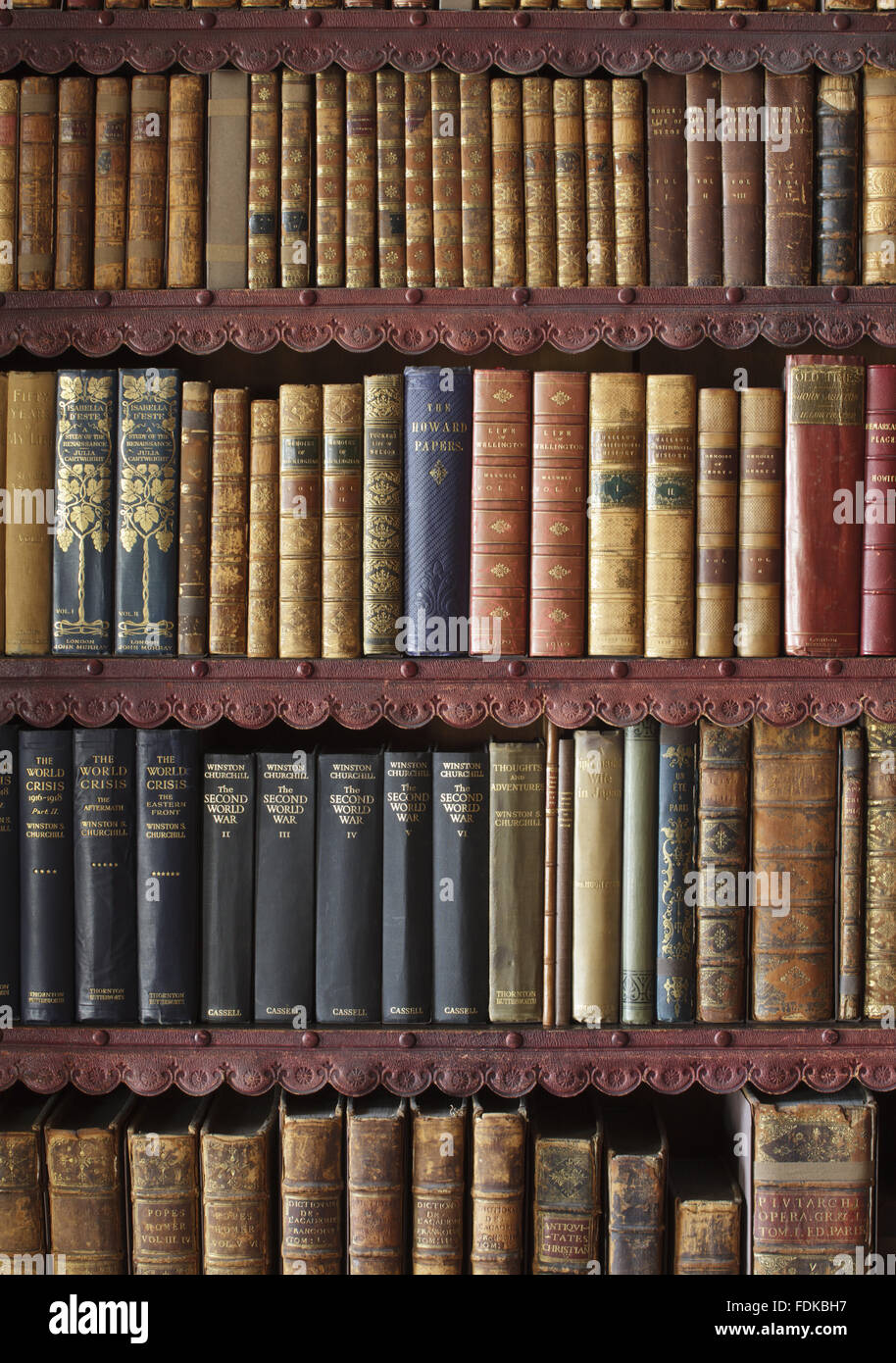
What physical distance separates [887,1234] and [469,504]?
1097mm

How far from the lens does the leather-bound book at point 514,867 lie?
130 centimetres

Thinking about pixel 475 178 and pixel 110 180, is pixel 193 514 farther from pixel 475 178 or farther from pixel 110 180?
pixel 475 178

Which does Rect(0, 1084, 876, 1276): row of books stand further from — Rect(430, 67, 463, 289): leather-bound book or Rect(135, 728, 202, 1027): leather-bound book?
Rect(430, 67, 463, 289): leather-bound book

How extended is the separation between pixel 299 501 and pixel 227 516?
9 cm

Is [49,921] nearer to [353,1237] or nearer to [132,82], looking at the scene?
[353,1237]

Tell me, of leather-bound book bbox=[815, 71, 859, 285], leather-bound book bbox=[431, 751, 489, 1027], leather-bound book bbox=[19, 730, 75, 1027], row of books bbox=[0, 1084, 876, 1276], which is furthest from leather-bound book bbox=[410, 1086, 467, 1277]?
leather-bound book bbox=[815, 71, 859, 285]

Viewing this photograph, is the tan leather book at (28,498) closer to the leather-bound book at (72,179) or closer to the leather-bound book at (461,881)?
the leather-bound book at (72,179)

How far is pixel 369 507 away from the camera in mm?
1287

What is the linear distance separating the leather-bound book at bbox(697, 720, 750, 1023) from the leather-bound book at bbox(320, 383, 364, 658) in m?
0.46

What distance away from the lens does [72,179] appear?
1.28 meters

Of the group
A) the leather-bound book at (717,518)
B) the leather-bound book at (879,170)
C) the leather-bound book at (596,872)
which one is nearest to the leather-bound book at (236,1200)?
the leather-bound book at (596,872)

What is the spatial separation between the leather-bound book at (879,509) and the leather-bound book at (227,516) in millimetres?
731

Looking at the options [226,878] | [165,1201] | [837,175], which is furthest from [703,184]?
[165,1201]

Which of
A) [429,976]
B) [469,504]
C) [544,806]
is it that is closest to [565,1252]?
[429,976]
